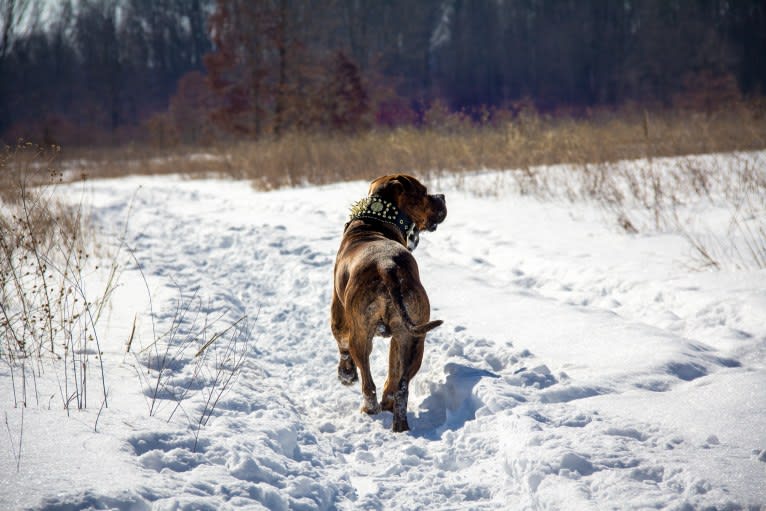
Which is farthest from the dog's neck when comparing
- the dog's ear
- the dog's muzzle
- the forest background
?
the forest background

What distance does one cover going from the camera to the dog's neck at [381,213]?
3992mm

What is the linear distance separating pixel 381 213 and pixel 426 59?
50.5 meters

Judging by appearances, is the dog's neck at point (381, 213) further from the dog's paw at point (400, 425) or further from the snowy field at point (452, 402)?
the dog's paw at point (400, 425)

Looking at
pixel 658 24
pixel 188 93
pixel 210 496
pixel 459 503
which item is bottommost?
pixel 459 503

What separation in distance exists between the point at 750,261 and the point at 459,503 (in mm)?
4374

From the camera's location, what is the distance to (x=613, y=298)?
16.7 ft

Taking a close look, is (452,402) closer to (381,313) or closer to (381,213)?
(381,313)

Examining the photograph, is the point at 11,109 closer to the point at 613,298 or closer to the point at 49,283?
the point at 49,283

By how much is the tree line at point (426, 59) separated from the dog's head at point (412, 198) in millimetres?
27145

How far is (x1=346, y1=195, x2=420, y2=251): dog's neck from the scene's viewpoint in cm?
399

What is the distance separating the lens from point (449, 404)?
11.1 feet

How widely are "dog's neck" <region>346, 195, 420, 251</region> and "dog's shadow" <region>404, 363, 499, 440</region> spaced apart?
1075 millimetres

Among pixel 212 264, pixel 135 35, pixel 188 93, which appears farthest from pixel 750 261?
pixel 135 35

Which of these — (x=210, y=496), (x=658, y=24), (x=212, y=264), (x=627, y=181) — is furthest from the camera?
(x=658, y=24)
